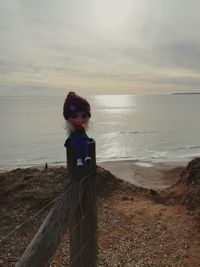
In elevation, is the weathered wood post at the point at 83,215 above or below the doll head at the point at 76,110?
below

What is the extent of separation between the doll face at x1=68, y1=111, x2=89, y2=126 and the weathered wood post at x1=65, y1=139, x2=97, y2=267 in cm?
64

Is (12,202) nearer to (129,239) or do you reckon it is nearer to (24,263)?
(129,239)

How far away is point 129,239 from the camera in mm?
7402

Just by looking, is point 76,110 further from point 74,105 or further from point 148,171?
point 148,171

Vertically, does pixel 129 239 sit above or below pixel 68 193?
below

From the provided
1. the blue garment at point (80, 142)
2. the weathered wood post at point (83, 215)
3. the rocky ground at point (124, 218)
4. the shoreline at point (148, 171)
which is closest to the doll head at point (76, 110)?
the blue garment at point (80, 142)

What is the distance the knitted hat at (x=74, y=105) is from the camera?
4000 millimetres

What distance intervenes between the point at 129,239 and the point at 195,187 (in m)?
3.28

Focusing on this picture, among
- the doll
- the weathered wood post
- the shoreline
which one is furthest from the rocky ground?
the shoreline

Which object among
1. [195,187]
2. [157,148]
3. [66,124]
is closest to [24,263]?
[66,124]

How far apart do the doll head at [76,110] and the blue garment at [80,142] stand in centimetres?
14

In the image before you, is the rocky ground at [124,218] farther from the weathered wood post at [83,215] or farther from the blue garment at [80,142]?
the blue garment at [80,142]

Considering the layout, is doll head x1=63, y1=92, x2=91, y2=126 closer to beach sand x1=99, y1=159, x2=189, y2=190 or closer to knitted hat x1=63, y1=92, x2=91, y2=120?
knitted hat x1=63, y1=92, x2=91, y2=120

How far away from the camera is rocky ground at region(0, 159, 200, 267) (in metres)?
6.76
